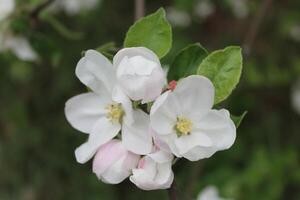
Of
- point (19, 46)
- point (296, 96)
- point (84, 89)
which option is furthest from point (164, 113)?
point (296, 96)

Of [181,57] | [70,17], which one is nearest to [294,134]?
[70,17]

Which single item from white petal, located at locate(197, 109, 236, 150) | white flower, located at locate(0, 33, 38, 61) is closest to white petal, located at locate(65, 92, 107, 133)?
white petal, located at locate(197, 109, 236, 150)

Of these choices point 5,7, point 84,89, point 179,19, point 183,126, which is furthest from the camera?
point 179,19

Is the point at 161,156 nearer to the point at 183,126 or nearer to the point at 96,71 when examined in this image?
the point at 183,126

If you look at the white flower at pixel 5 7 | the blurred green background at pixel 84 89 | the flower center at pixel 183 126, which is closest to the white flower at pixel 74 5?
the blurred green background at pixel 84 89

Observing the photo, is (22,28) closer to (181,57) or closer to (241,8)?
(181,57)

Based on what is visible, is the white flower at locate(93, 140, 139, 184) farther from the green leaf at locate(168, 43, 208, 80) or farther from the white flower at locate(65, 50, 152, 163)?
the green leaf at locate(168, 43, 208, 80)

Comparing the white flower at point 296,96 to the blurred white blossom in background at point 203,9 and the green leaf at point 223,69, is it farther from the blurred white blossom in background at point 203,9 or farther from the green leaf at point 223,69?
the green leaf at point 223,69
